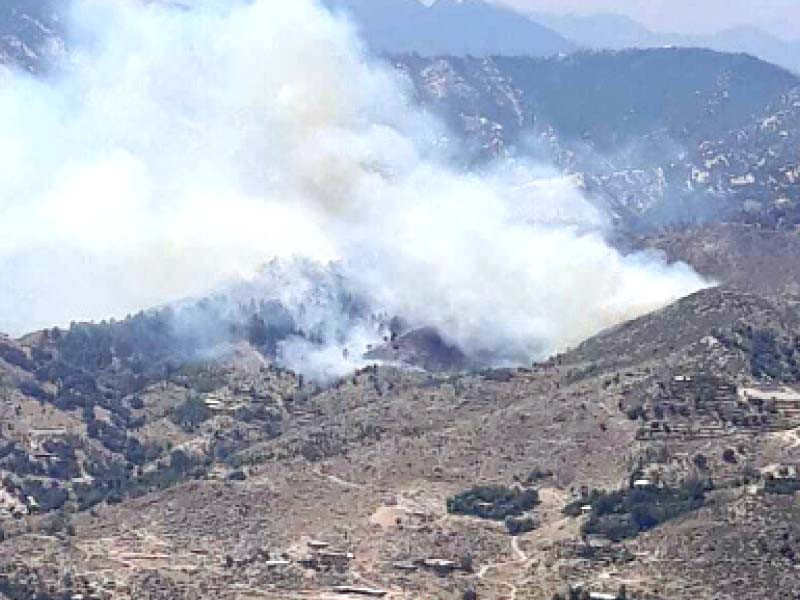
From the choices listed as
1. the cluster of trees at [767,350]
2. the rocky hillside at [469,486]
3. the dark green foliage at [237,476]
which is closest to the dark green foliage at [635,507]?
the rocky hillside at [469,486]

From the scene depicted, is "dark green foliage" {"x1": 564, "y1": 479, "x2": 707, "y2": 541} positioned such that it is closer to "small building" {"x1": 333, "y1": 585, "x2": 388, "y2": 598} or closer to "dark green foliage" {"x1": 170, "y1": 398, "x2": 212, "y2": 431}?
"small building" {"x1": 333, "y1": 585, "x2": 388, "y2": 598}

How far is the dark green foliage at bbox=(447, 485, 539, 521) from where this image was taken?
13438 centimetres

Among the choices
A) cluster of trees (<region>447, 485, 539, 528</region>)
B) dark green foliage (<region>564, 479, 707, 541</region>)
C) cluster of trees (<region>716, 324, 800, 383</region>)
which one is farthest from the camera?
cluster of trees (<region>716, 324, 800, 383</region>)

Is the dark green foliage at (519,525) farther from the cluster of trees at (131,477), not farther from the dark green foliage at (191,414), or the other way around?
the dark green foliage at (191,414)

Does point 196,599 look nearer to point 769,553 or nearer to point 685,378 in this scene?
point 769,553

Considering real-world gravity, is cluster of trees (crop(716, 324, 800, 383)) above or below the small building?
above

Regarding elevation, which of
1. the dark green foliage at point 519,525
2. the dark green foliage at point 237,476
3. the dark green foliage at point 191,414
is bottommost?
the dark green foliage at point 519,525

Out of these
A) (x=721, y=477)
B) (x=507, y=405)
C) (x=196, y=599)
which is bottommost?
(x=196, y=599)

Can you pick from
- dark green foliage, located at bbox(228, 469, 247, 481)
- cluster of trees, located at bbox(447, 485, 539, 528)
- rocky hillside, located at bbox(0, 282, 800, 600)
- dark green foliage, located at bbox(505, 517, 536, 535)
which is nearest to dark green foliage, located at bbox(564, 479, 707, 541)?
rocky hillside, located at bbox(0, 282, 800, 600)

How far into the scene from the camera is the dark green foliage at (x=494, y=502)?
441 ft

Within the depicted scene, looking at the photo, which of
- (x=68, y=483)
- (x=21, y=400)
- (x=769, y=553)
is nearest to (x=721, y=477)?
(x=769, y=553)

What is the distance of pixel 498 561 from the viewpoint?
413 feet

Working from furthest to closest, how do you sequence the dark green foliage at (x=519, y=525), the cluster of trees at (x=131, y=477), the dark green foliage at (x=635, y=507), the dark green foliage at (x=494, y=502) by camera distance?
the cluster of trees at (x=131, y=477)
the dark green foliage at (x=494, y=502)
the dark green foliage at (x=519, y=525)
the dark green foliage at (x=635, y=507)

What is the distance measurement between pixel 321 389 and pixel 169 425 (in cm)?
1787
